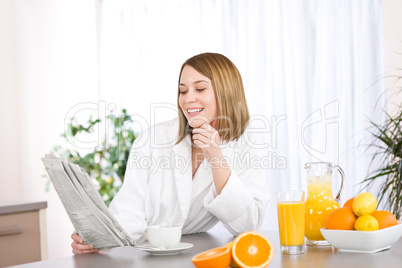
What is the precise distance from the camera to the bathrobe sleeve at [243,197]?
68.3 inches

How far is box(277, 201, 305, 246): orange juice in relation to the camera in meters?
1.29

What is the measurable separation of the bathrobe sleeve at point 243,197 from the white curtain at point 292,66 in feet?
5.10

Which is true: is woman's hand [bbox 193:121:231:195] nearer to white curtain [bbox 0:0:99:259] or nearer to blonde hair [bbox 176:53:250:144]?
blonde hair [bbox 176:53:250:144]

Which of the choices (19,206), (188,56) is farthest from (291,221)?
(188,56)

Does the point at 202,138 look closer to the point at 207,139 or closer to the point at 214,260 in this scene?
the point at 207,139

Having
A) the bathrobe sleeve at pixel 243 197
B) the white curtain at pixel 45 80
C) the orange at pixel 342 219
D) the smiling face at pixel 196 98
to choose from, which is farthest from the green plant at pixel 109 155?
the orange at pixel 342 219

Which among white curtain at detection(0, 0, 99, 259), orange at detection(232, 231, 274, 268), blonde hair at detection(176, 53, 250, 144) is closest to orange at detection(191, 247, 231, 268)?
orange at detection(232, 231, 274, 268)

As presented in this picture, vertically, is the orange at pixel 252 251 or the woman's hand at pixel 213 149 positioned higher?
the woman's hand at pixel 213 149

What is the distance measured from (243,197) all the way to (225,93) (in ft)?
1.57

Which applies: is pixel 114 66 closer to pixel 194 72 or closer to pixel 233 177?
pixel 194 72

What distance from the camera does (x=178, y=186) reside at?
1995mm

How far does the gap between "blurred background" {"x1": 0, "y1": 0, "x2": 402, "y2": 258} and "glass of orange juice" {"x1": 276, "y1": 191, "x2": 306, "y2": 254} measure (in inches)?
70.6

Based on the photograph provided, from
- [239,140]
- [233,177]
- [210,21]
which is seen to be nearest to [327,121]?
[210,21]

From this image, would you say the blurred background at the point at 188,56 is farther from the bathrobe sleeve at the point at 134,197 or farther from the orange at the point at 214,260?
the orange at the point at 214,260
